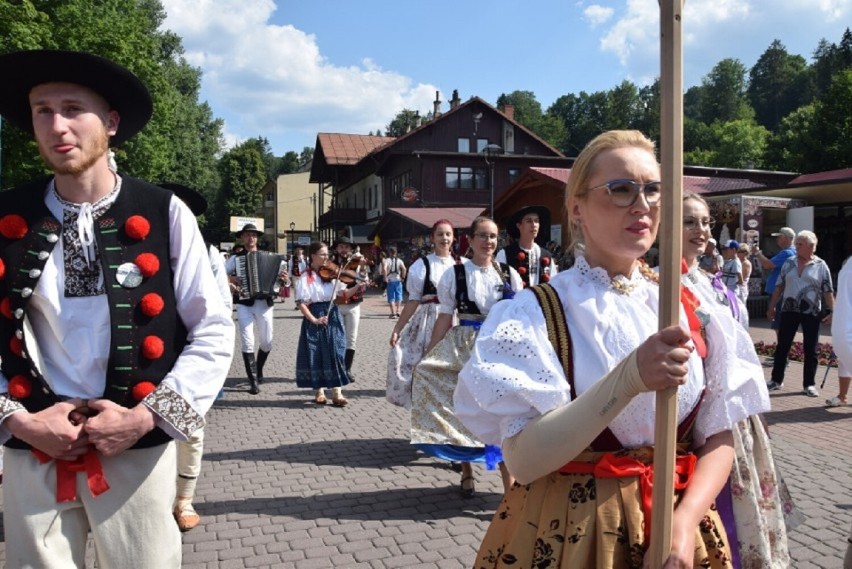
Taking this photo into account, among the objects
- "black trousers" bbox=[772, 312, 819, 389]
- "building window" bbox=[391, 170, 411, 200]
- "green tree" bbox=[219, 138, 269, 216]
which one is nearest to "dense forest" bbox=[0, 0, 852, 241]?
"green tree" bbox=[219, 138, 269, 216]

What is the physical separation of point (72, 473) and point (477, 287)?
11.7 ft

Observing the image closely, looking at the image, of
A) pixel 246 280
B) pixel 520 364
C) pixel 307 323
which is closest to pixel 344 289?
pixel 307 323

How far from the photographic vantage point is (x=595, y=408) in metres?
1.47

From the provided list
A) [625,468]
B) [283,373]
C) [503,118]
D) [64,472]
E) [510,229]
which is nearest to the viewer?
[625,468]

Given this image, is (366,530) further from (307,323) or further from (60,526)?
(307,323)

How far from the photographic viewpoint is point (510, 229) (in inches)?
229

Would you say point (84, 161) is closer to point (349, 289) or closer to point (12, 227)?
point (12, 227)

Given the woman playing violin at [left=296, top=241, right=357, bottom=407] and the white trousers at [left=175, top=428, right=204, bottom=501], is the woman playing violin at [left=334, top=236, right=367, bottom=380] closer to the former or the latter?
the woman playing violin at [left=296, top=241, right=357, bottom=407]

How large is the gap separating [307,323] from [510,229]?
11.6 feet

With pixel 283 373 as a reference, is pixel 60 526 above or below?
above

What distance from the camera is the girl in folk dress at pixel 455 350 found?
4.85m

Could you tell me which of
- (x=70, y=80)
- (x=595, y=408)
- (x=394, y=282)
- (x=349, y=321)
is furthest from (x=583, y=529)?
(x=394, y=282)

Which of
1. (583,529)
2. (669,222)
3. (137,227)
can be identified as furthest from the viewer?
(137,227)

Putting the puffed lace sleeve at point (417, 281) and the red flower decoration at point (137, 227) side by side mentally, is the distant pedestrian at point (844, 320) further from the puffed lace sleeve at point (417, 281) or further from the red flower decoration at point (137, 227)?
the puffed lace sleeve at point (417, 281)
